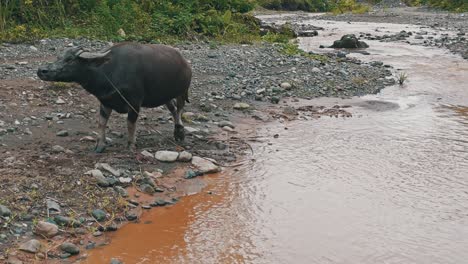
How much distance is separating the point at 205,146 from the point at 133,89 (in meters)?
1.66

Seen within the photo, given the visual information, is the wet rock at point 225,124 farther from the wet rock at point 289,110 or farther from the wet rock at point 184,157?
the wet rock at point 184,157

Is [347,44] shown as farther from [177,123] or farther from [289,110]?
[177,123]

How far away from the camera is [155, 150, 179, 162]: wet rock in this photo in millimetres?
7629

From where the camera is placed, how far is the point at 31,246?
5.07m

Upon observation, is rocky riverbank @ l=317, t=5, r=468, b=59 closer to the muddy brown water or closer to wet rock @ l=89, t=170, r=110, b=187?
the muddy brown water

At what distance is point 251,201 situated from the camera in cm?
673

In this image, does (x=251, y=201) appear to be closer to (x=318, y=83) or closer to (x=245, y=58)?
(x=318, y=83)

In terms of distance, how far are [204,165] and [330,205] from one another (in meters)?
1.87

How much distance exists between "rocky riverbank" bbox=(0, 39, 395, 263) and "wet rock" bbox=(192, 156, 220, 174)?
18 millimetres

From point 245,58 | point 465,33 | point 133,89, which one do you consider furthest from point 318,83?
point 465,33

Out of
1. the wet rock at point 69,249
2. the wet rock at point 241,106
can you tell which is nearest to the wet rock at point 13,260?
the wet rock at point 69,249

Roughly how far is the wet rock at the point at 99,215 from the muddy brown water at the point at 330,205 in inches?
9.8

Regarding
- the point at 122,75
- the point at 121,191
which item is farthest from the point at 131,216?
the point at 122,75

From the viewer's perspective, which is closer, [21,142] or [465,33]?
[21,142]
